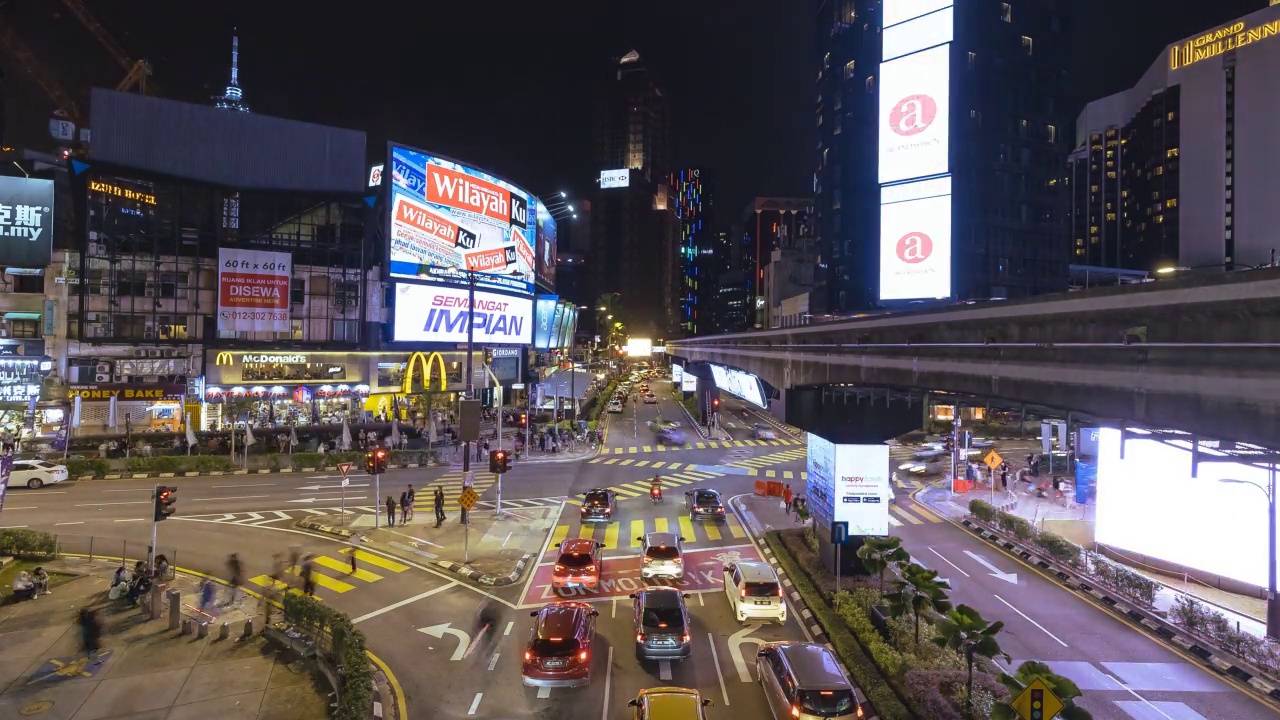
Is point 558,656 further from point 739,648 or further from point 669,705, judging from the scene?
point 739,648

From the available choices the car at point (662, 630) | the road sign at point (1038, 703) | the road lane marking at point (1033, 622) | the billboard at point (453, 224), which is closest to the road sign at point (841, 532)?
the road lane marking at point (1033, 622)

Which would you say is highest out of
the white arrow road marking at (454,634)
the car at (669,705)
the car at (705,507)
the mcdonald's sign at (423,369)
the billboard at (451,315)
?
the billboard at (451,315)

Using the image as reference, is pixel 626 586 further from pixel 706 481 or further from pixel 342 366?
pixel 342 366

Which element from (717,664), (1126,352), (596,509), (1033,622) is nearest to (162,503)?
(596,509)

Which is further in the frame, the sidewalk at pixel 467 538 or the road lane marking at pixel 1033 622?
the sidewalk at pixel 467 538

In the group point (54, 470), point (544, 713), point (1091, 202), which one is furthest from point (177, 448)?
point (1091, 202)

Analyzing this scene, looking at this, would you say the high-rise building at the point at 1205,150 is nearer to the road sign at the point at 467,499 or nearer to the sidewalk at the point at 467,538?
the sidewalk at the point at 467,538

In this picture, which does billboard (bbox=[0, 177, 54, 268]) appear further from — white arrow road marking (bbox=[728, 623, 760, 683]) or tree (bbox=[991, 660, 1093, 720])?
tree (bbox=[991, 660, 1093, 720])
